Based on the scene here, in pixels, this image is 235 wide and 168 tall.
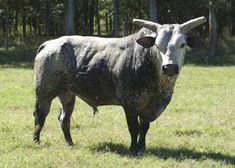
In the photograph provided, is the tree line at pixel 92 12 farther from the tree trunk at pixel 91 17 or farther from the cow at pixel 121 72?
the cow at pixel 121 72

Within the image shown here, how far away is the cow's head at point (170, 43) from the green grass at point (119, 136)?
4.86 ft

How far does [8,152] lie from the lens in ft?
28.1

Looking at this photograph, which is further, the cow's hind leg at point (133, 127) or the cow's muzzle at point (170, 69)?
the cow's hind leg at point (133, 127)

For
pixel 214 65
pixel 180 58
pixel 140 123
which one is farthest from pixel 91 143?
pixel 214 65

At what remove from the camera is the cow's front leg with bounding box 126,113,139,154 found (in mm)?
8484

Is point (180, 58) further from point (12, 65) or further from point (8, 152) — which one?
point (12, 65)

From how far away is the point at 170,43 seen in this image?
7695 millimetres

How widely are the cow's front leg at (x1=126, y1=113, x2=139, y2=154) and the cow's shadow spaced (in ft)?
0.36

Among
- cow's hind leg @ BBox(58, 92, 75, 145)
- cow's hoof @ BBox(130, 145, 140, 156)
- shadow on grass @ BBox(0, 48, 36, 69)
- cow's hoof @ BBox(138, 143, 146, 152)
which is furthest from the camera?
shadow on grass @ BBox(0, 48, 36, 69)

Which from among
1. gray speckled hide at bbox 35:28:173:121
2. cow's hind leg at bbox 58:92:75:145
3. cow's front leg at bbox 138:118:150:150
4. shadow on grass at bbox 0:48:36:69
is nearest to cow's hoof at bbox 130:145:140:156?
cow's front leg at bbox 138:118:150:150

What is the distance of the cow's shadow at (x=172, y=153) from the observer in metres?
8.23

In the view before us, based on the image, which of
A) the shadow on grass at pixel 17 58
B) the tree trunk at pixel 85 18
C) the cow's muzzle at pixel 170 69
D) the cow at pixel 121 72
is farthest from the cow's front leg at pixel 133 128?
the tree trunk at pixel 85 18

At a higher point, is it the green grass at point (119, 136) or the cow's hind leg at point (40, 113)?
the cow's hind leg at point (40, 113)

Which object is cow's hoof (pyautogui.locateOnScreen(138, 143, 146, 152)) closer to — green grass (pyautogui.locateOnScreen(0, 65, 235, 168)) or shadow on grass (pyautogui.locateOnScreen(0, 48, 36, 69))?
green grass (pyautogui.locateOnScreen(0, 65, 235, 168))
